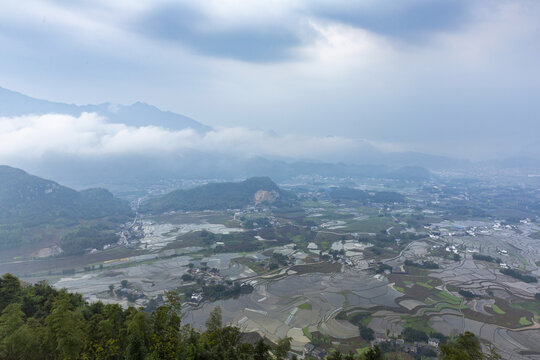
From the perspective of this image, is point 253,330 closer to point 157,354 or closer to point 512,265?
point 157,354

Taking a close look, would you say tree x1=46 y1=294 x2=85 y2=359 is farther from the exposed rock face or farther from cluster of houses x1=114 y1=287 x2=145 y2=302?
the exposed rock face

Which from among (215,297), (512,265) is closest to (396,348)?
(215,297)

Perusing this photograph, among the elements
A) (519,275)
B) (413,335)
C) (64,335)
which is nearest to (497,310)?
(413,335)

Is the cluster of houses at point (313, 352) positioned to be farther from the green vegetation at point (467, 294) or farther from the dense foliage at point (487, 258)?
the dense foliage at point (487, 258)

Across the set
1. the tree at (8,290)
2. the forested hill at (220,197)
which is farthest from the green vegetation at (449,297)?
the forested hill at (220,197)

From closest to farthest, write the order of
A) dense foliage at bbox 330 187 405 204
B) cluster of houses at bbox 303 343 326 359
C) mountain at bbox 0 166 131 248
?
cluster of houses at bbox 303 343 326 359
mountain at bbox 0 166 131 248
dense foliage at bbox 330 187 405 204

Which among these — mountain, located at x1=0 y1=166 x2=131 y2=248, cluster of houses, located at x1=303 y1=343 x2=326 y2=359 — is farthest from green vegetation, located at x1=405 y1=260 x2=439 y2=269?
mountain, located at x1=0 y1=166 x2=131 y2=248
